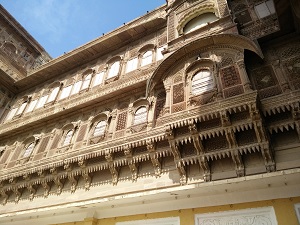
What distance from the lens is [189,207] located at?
542cm

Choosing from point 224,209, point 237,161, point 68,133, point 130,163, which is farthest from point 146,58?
point 224,209

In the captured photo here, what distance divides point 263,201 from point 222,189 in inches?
29.8

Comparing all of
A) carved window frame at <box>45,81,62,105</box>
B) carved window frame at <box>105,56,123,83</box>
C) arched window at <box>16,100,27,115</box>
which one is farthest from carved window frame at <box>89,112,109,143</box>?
arched window at <box>16,100,27,115</box>

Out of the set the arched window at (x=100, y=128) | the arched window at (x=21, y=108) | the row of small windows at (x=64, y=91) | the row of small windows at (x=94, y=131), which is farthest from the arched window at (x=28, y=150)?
the arched window at (x=100, y=128)

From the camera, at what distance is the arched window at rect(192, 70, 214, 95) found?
243 inches

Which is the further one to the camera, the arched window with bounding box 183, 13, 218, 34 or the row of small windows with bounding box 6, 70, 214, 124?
the arched window with bounding box 183, 13, 218, 34

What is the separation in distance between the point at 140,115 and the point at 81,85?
12.8ft

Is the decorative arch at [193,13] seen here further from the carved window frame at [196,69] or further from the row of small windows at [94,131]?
the row of small windows at [94,131]

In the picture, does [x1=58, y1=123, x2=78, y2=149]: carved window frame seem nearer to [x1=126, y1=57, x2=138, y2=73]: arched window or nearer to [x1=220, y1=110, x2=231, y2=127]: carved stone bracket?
[x1=126, y1=57, x2=138, y2=73]: arched window

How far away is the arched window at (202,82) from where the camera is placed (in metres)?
6.18

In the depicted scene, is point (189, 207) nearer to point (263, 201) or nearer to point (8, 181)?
point (263, 201)

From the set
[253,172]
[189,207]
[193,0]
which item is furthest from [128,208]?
[193,0]

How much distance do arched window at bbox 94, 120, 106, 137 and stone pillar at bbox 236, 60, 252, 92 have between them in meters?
4.25

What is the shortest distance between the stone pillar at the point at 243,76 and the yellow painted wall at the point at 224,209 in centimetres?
224
